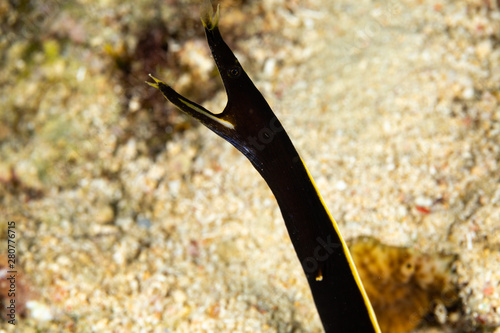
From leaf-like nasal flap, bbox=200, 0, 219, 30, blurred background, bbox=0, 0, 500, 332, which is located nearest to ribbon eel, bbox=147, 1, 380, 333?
leaf-like nasal flap, bbox=200, 0, 219, 30

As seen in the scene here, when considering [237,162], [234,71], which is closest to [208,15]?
[234,71]

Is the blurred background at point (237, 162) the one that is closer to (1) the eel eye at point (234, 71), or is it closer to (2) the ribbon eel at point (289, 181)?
(2) the ribbon eel at point (289, 181)

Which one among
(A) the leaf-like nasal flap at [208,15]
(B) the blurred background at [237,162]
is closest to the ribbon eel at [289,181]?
(A) the leaf-like nasal flap at [208,15]

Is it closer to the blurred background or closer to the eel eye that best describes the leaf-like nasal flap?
the eel eye

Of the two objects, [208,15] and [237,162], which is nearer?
[208,15]

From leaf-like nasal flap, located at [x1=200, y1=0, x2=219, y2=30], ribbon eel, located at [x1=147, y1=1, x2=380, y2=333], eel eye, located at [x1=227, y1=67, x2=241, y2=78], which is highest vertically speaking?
leaf-like nasal flap, located at [x1=200, y1=0, x2=219, y2=30]

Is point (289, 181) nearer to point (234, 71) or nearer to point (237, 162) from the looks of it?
point (234, 71)

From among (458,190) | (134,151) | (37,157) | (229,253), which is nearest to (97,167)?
(134,151)
